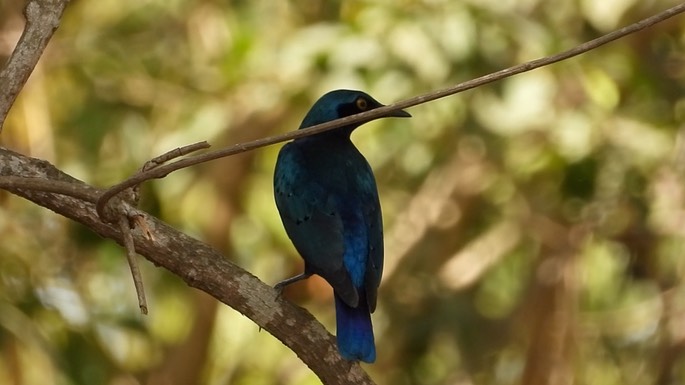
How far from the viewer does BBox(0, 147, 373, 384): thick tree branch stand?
3885 millimetres

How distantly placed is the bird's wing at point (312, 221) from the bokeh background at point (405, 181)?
113cm

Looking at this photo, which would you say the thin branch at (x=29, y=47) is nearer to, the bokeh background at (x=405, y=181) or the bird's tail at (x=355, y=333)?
the bird's tail at (x=355, y=333)

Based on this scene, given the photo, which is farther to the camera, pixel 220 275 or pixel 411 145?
pixel 411 145

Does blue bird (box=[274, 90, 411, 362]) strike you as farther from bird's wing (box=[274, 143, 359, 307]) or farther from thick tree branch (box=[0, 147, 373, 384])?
thick tree branch (box=[0, 147, 373, 384])

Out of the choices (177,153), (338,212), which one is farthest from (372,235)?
(177,153)

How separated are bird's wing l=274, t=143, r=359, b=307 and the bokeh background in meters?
1.13

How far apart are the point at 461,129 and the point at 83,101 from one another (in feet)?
8.04

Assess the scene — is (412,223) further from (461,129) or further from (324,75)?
(324,75)

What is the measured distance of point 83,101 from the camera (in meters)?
8.01

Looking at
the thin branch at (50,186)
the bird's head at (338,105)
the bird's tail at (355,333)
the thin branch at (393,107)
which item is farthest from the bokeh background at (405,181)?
the thin branch at (393,107)

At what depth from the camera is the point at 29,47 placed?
3988mm

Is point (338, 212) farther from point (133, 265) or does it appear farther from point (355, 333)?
point (133, 265)

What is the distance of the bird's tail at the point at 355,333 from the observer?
4227 millimetres

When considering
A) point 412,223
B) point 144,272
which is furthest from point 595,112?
point 144,272
